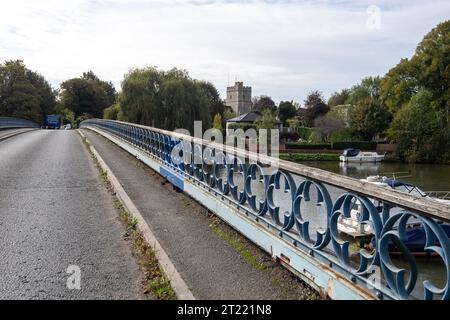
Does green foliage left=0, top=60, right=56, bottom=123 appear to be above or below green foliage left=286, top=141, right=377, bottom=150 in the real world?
above

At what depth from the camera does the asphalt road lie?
426 cm

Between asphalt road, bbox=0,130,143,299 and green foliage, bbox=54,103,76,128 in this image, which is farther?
green foliage, bbox=54,103,76,128

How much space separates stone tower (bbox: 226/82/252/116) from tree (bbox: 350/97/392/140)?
67847mm

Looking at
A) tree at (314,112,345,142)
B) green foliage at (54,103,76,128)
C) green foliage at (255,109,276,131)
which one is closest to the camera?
green foliage at (255,109,276,131)

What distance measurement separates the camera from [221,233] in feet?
19.8

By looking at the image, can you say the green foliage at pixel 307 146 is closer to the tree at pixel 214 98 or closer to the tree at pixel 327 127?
the tree at pixel 327 127

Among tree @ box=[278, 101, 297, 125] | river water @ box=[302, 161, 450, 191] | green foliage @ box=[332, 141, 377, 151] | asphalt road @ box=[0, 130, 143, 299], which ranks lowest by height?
river water @ box=[302, 161, 450, 191]

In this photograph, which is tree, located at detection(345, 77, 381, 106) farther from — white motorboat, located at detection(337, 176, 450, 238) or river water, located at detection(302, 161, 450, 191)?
white motorboat, located at detection(337, 176, 450, 238)

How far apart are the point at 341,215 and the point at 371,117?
7657 cm

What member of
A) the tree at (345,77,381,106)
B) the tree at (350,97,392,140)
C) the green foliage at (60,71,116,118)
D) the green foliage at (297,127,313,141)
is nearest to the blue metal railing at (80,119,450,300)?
the tree at (350,97,392,140)

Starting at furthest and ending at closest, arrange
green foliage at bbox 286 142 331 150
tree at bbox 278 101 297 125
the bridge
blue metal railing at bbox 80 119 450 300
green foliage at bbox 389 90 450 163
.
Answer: tree at bbox 278 101 297 125
green foliage at bbox 286 142 331 150
green foliage at bbox 389 90 450 163
the bridge
blue metal railing at bbox 80 119 450 300

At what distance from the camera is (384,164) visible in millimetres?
69062

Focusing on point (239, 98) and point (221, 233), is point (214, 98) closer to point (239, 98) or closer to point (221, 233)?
point (239, 98)

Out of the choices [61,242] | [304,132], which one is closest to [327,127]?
[304,132]
